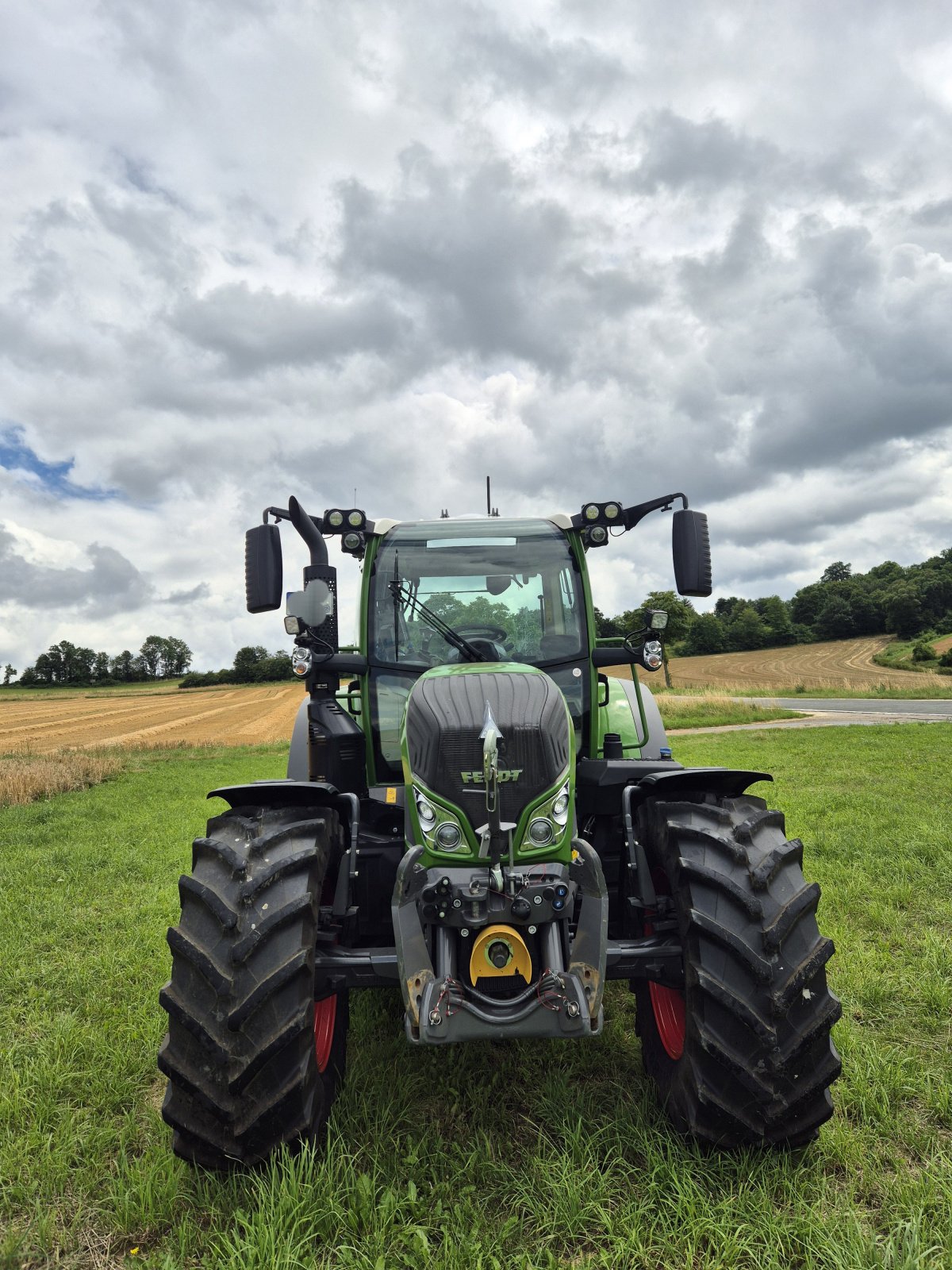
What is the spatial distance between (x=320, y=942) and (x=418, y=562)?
2007 millimetres

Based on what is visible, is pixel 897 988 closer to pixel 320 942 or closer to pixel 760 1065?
pixel 760 1065

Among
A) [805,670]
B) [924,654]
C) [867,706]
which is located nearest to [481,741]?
[867,706]

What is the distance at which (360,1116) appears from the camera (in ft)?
9.36

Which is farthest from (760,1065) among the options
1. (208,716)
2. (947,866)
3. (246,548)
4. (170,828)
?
(208,716)

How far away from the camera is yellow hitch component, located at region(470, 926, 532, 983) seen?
255 centimetres

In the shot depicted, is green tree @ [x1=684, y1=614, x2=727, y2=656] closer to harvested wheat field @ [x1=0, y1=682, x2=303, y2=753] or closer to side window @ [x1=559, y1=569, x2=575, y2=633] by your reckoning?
harvested wheat field @ [x1=0, y1=682, x2=303, y2=753]

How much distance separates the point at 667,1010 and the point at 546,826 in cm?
97

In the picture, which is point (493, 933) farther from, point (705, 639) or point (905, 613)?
point (705, 639)

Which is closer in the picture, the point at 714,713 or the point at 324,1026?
the point at 324,1026

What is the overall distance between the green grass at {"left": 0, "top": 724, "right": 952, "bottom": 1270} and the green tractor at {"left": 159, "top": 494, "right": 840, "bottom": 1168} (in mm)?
178

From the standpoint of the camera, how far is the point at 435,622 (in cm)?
402

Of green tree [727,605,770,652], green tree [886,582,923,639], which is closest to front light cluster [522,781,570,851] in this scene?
green tree [886,582,923,639]

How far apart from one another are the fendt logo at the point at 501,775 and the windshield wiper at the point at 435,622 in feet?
3.89

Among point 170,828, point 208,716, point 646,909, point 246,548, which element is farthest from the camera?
point 208,716
